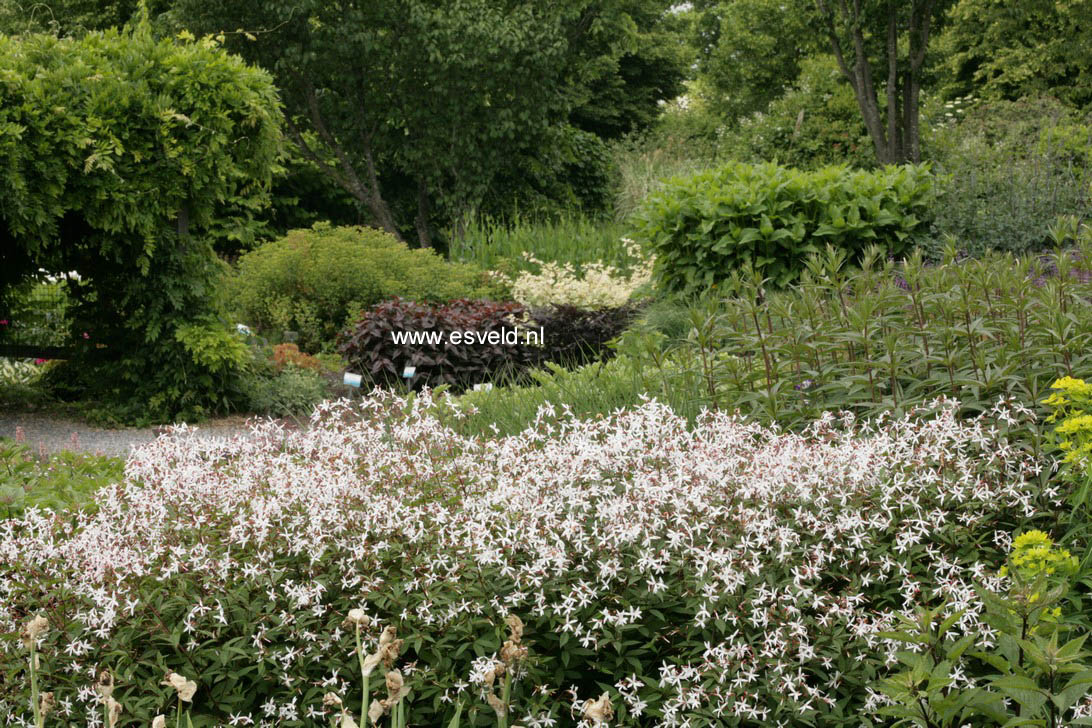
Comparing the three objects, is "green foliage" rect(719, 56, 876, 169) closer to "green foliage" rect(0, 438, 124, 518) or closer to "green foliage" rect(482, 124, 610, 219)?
"green foliage" rect(482, 124, 610, 219)

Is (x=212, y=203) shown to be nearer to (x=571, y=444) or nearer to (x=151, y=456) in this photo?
(x=151, y=456)

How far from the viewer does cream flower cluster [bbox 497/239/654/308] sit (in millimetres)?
9873

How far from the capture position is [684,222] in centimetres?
822

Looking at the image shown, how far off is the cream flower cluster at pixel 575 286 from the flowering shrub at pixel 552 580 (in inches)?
270

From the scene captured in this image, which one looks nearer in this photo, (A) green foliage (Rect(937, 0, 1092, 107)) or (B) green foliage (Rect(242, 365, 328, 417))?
(B) green foliage (Rect(242, 365, 328, 417))

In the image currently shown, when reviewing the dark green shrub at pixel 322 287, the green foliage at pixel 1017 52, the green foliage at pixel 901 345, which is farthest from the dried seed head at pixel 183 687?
the green foliage at pixel 1017 52

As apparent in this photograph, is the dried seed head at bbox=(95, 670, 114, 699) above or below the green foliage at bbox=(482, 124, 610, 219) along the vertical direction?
below

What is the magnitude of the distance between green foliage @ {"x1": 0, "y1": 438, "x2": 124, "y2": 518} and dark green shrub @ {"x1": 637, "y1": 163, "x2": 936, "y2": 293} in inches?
185

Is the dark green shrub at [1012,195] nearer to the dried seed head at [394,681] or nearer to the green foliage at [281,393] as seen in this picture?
the green foliage at [281,393]

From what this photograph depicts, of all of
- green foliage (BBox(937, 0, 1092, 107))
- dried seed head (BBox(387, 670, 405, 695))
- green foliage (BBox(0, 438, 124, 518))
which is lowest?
green foliage (BBox(0, 438, 124, 518))

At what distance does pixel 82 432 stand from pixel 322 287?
3.78 metres

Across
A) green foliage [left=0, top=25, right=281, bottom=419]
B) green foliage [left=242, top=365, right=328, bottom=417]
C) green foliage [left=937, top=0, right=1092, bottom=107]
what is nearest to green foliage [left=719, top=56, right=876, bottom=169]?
green foliage [left=937, top=0, right=1092, bottom=107]

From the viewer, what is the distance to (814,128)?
18562 mm

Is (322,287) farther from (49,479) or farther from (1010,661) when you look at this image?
(1010,661)
